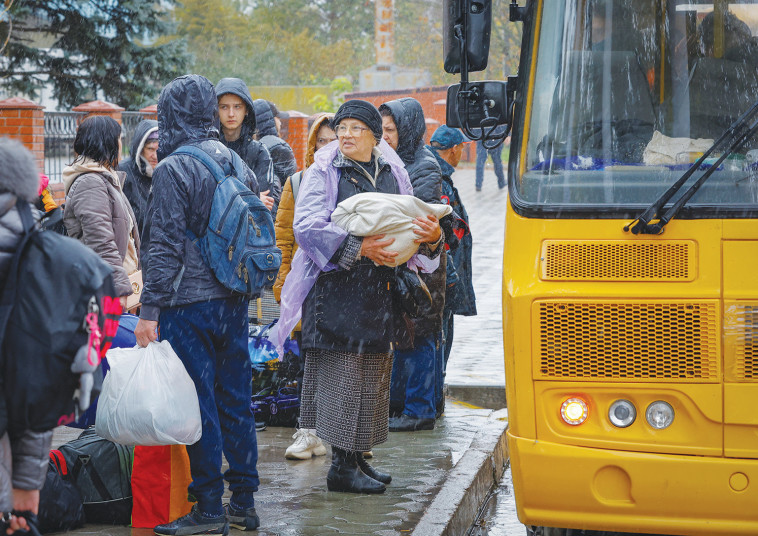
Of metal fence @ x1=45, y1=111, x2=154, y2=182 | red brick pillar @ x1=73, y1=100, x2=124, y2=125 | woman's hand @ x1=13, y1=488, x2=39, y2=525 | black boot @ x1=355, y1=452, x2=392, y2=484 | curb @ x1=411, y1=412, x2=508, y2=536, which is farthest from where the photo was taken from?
red brick pillar @ x1=73, y1=100, x2=124, y2=125

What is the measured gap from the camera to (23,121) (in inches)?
460

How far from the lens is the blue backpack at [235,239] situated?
4930mm

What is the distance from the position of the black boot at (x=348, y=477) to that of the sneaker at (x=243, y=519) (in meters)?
0.69

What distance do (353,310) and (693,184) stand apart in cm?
200

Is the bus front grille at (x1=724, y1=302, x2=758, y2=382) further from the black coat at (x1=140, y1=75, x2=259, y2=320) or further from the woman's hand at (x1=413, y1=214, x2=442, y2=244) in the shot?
the black coat at (x1=140, y1=75, x2=259, y2=320)

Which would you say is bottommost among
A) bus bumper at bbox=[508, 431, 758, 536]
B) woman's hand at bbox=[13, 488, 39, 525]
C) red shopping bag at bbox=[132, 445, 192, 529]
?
red shopping bag at bbox=[132, 445, 192, 529]

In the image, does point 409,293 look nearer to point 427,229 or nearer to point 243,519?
point 427,229

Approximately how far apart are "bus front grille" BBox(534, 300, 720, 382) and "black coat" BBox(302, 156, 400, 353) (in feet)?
Result: 5.33

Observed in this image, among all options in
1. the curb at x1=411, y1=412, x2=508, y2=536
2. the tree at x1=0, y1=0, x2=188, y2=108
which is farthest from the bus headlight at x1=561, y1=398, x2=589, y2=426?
the tree at x1=0, y1=0, x2=188, y2=108

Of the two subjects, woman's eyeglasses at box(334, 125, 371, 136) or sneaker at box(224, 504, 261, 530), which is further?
woman's eyeglasses at box(334, 125, 371, 136)

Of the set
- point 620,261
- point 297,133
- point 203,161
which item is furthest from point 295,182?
point 297,133

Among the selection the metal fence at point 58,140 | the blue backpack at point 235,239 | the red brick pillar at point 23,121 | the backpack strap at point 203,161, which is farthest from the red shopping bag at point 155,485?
the metal fence at point 58,140

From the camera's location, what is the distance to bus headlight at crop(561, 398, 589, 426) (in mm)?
4172

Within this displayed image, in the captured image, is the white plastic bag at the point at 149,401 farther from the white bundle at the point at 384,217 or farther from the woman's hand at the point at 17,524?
the woman's hand at the point at 17,524
